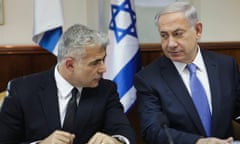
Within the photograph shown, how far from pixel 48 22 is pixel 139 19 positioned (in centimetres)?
91

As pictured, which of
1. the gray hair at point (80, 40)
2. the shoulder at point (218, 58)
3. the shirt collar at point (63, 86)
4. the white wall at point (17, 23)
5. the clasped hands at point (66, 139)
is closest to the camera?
the clasped hands at point (66, 139)

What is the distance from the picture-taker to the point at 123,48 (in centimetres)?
257

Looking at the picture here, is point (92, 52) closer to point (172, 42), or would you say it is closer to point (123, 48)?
point (172, 42)

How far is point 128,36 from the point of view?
8.46 feet

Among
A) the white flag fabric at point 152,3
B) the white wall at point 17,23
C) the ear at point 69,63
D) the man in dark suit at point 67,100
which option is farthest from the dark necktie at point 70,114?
the white flag fabric at point 152,3

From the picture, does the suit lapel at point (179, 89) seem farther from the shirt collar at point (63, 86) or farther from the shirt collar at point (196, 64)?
the shirt collar at point (63, 86)

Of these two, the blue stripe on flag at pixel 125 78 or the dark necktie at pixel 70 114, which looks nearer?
the dark necktie at pixel 70 114

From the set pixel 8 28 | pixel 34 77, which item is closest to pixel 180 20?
pixel 34 77

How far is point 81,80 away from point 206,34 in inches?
71.3

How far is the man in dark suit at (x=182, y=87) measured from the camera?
184 cm

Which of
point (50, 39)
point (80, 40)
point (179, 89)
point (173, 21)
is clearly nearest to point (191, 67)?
point (179, 89)

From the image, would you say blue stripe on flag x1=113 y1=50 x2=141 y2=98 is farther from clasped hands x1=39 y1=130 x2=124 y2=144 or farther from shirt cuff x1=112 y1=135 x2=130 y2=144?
clasped hands x1=39 y1=130 x2=124 y2=144

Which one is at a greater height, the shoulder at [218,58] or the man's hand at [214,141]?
the shoulder at [218,58]

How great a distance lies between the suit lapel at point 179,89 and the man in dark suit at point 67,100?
299 millimetres
